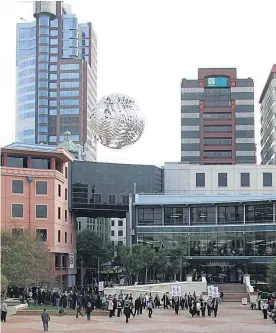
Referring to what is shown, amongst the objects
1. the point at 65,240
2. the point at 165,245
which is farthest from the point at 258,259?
the point at 65,240

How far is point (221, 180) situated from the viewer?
249 ft

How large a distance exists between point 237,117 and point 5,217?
70.8 metres

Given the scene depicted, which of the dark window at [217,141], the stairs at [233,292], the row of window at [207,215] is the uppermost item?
the dark window at [217,141]

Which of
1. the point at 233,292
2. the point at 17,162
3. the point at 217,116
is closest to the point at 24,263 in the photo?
the point at 233,292

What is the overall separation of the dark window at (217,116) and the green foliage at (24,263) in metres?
79.5

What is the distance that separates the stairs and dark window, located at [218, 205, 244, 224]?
9.11 m

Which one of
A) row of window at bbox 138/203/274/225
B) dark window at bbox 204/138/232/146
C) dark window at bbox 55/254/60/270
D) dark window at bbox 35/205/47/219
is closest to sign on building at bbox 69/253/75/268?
dark window at bbox 55/254/60/270

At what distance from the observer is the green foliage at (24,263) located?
41.1 metres

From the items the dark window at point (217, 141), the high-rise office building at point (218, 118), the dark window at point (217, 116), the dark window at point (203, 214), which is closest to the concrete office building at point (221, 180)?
the dark window at point (203, 214)

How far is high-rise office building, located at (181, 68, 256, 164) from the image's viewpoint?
121 meters

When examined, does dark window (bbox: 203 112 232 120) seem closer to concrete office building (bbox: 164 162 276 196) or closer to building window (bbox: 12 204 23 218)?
concrete office building (bbox: 164 162 276 196)

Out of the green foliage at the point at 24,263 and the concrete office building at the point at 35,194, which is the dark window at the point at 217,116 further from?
the green foliage at the point at 24,263

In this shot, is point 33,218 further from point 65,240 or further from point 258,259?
point 258,259

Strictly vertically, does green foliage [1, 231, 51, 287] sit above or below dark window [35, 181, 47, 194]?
below
